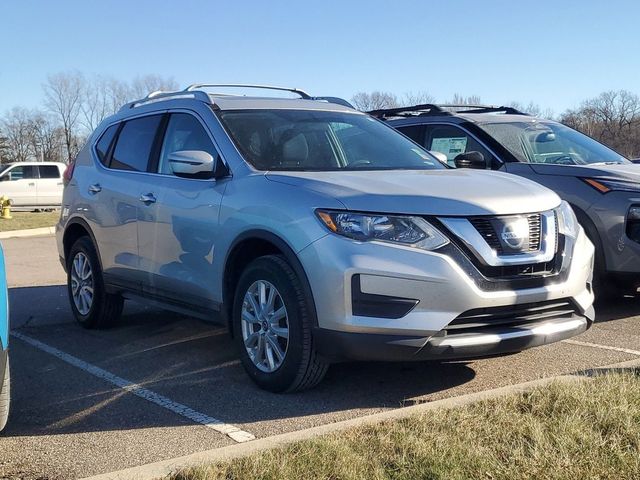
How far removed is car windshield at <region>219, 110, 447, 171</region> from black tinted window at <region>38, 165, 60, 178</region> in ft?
79.4

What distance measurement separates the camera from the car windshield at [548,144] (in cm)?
752

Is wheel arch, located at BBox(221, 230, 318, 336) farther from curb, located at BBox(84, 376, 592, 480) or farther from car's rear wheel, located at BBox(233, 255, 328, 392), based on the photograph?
curb, located at BBox(84, 376, 592, 480)

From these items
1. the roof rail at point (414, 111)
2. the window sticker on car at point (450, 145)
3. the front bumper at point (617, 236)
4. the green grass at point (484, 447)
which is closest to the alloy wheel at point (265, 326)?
the green grass at point (484, 447)

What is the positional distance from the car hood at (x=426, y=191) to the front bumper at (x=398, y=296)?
0.85 feet

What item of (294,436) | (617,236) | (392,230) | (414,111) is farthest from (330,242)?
(414,111)

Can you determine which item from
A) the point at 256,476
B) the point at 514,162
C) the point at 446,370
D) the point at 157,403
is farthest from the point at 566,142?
the point at 256,476

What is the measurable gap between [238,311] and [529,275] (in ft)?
5.88

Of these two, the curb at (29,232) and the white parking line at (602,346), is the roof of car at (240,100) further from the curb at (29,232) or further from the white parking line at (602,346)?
the curb at (29,232)

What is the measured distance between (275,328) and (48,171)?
2566 centimetres

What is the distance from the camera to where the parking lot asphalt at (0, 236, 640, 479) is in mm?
3867

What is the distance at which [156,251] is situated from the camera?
18.7ft

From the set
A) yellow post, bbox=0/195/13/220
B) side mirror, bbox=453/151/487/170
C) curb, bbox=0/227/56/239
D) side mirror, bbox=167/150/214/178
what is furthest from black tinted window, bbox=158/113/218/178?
yellow post, bbox=0/195/13/220

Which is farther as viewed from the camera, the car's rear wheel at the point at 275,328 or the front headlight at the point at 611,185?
the front headlight at the point at 611,185

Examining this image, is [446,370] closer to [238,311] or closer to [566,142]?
[238,311]
